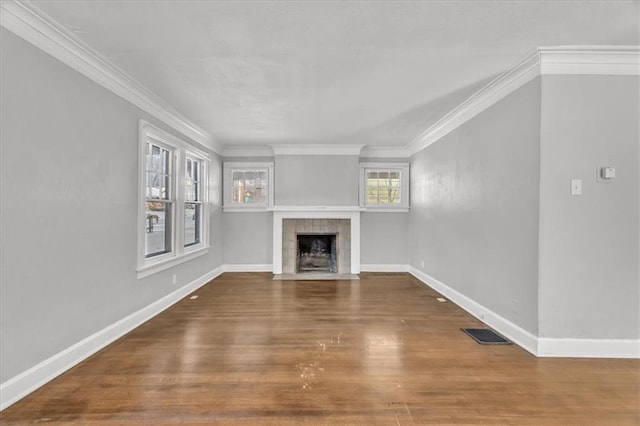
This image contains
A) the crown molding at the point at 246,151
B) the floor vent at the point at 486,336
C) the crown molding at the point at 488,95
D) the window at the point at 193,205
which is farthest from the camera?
the crown molding at the point at 246,151

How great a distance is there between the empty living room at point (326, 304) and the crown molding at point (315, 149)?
1.83m

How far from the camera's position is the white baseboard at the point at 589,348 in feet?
8.30

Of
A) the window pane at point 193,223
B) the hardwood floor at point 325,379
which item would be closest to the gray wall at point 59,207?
the hardwood floor at point 325,379

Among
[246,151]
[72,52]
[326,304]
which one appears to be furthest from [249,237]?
[72,52]

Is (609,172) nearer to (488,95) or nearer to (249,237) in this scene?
(488,95)

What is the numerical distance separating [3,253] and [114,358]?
1208mm

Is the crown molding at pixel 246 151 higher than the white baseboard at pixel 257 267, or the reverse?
the crown molding at pixel 246 151

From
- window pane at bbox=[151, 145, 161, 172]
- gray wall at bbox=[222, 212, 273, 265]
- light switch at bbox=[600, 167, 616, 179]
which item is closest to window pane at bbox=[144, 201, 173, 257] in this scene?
window pane at bbox=[151, 145, 161, 172]

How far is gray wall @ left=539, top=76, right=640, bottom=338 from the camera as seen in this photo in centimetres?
251

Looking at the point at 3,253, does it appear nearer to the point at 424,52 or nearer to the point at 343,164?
the point at 424,52

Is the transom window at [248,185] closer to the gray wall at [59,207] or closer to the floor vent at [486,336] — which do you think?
the gray wall at [59,207]

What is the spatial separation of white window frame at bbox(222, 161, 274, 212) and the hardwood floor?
9.59 feet

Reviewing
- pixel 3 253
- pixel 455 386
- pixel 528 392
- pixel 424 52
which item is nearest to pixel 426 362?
pixel 455 386

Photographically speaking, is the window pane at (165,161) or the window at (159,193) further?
the window pane at (165,161)
